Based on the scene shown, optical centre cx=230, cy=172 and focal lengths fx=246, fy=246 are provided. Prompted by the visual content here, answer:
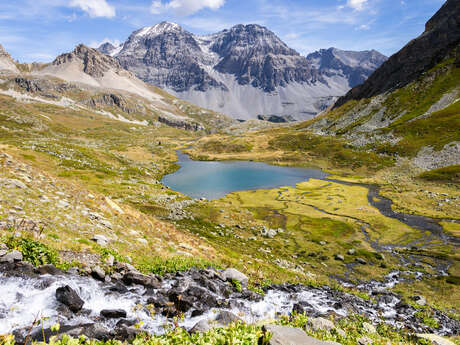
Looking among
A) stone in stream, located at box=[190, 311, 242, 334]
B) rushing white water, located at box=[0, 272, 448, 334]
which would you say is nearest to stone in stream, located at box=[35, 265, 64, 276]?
rushing white water, located at box=[0, 272, 448, 334]

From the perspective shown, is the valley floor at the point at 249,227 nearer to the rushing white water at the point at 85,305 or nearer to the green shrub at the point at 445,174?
the rushing white water at the point at 85,305

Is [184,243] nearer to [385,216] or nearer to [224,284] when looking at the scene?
[224,284]

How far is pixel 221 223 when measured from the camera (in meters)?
55.7

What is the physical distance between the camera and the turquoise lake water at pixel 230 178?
10470 centimetres

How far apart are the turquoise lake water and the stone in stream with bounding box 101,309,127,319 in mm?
81414

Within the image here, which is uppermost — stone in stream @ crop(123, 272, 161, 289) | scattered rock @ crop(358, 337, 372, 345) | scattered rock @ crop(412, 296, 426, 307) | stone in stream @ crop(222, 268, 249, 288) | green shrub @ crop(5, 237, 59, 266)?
green shrub @ crop(5, 237, 59, 266)

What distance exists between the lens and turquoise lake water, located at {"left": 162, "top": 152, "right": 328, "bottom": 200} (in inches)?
4122

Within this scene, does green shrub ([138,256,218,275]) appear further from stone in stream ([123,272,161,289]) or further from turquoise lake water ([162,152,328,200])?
turquoise lake water ([162,152,328,200])

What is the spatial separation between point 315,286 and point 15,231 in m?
25.4

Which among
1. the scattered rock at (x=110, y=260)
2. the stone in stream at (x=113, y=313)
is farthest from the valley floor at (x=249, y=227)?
the stone in stream at (x=113, y=313)

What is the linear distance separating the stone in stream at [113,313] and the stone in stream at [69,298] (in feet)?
3.11

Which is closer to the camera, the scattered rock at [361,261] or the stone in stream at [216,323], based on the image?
the stone in stream at [216,323]

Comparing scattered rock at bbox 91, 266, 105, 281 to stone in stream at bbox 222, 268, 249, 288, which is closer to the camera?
scattered rock at bbox 91, 266, 105, 281

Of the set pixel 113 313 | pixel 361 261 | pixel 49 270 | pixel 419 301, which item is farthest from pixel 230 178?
pixel 113 313
